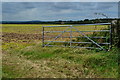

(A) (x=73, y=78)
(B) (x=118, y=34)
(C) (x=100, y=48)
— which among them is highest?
(B) (x=118, y=34)

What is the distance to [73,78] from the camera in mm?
5922

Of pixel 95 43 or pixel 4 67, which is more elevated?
pixel 95 43

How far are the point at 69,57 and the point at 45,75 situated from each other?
9.16ft

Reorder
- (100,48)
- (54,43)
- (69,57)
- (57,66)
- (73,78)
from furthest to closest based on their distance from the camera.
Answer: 1. (54,43)
2. (100,48)
3. (69,57)
4. (57,66)
5. (73,78)

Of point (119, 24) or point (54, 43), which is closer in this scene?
point (119, 24)

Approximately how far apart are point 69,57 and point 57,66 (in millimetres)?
1549

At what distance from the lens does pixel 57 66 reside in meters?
7.39

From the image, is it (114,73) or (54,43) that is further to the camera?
(54,43)

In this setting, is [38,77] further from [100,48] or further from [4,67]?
[100,48]

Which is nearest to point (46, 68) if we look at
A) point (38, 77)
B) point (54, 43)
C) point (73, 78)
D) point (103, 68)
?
point (38, 77)

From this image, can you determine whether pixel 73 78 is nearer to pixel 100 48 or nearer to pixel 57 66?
pixel 57 66

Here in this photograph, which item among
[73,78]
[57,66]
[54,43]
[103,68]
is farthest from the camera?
[54,43]

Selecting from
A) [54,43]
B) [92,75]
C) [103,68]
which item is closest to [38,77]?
[92,75]

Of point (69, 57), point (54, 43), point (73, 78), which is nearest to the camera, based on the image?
point (73, 78)
